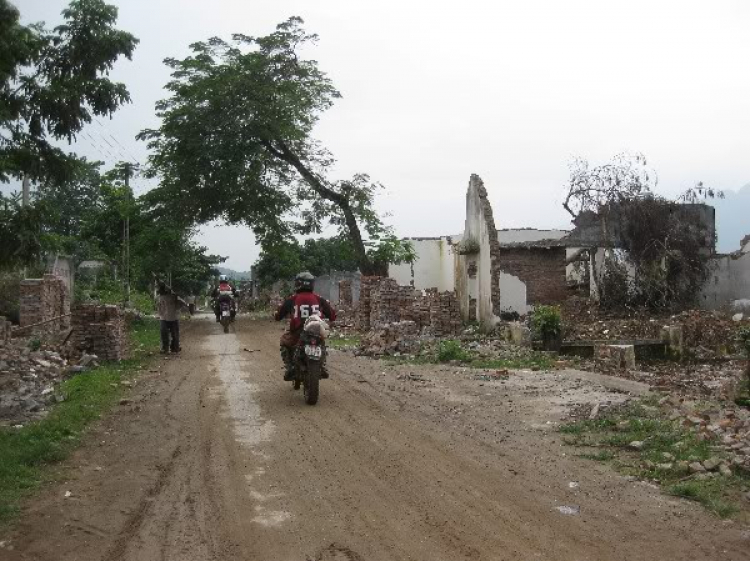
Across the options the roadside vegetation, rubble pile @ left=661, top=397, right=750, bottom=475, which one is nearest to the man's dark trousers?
the roadside vegetation

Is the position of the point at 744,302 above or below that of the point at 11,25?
below

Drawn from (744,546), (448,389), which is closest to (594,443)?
(744,546)

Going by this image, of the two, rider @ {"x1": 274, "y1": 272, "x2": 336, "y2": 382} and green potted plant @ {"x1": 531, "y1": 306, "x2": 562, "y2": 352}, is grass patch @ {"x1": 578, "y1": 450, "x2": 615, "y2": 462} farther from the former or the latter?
green potted plant @ {"x1": 531, "y1": 306, "x2": 562, "y2": 352}

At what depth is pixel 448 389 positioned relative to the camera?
11.8 m

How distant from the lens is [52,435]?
8164mm

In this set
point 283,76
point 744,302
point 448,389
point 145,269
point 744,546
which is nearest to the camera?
point 744,546

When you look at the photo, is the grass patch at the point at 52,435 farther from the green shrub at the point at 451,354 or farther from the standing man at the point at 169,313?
the green shrub at the point at 451,354

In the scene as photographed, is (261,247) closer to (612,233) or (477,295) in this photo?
(477,295)

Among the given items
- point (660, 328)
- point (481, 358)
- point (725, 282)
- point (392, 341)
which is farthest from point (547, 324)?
point (725, 282)

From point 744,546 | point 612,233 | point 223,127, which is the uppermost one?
point 223,127

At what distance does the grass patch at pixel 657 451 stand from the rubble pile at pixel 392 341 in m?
8.49

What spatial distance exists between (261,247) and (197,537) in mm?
27148

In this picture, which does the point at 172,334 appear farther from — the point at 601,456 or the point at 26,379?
the point at 601,456

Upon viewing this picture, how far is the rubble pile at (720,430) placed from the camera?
653 centimetres
